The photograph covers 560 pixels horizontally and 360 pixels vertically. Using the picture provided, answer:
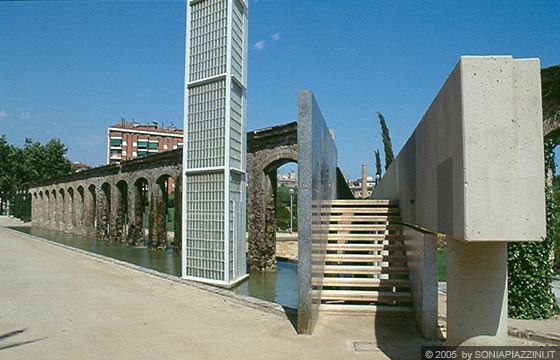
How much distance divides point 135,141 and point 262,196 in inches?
2098

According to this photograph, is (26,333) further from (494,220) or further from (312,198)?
(494,220)

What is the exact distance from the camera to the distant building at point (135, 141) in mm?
60938

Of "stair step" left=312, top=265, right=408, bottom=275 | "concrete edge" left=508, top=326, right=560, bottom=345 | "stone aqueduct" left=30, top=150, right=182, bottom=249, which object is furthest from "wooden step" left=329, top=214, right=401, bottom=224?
"stone aqueduct" left=30, top=150, right=182, bottom=249

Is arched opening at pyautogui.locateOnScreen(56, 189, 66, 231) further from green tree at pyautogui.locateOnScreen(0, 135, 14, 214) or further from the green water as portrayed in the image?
green tree at pyautogui.locateOnScreen(0, 135, 14, 214)

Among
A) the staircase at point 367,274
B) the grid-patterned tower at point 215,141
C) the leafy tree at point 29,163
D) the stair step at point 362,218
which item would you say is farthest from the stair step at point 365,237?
the leafy tree at point 29,163

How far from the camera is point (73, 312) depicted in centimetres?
590

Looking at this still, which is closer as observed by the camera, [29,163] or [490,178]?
[490,178]

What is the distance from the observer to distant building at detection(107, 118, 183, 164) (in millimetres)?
60938

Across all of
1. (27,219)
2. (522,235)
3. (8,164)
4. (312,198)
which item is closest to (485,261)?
(522,235)

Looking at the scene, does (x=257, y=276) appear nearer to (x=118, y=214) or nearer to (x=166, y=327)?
(x=166, y=327)

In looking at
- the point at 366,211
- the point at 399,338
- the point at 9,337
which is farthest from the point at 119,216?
the point at 399,338

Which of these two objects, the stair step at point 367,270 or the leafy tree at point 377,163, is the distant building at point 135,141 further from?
the stair step at point 367,270

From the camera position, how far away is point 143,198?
20.3 metres

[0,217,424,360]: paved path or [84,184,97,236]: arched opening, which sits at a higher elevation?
[84,184,97,236]: arched opening
